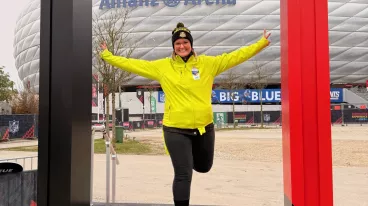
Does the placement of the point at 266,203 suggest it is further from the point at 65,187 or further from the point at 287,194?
the point at 65,187

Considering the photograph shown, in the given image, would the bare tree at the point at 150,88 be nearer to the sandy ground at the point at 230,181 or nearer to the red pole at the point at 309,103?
the sandy ground at the point at 230,181

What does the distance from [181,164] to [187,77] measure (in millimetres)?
540

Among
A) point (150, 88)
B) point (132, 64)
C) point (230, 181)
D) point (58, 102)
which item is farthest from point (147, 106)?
point (58, 102)

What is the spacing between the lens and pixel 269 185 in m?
5.16

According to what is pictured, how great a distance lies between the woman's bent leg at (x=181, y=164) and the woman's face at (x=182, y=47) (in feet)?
1.70

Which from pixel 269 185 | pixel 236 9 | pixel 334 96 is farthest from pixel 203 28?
pixel 269 185

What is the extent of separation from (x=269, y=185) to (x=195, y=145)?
3.28 meters

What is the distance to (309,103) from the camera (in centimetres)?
127

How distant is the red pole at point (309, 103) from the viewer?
1262 mm

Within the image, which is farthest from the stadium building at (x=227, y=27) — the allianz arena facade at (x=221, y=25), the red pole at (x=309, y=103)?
the red pole at (x=309, y=103)

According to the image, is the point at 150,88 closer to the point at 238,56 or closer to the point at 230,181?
the point at 230,181

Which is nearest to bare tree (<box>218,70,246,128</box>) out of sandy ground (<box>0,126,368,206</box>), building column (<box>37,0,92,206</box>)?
sandy ground (<box>0,126,368,206</box>)

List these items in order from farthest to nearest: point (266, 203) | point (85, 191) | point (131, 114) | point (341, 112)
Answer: point (131, 114) < point (341, 112) < point (266, 203) < point (85, 191)

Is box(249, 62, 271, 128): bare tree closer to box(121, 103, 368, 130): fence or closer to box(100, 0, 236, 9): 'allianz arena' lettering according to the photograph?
box(121, 103, 368, 130): fence
